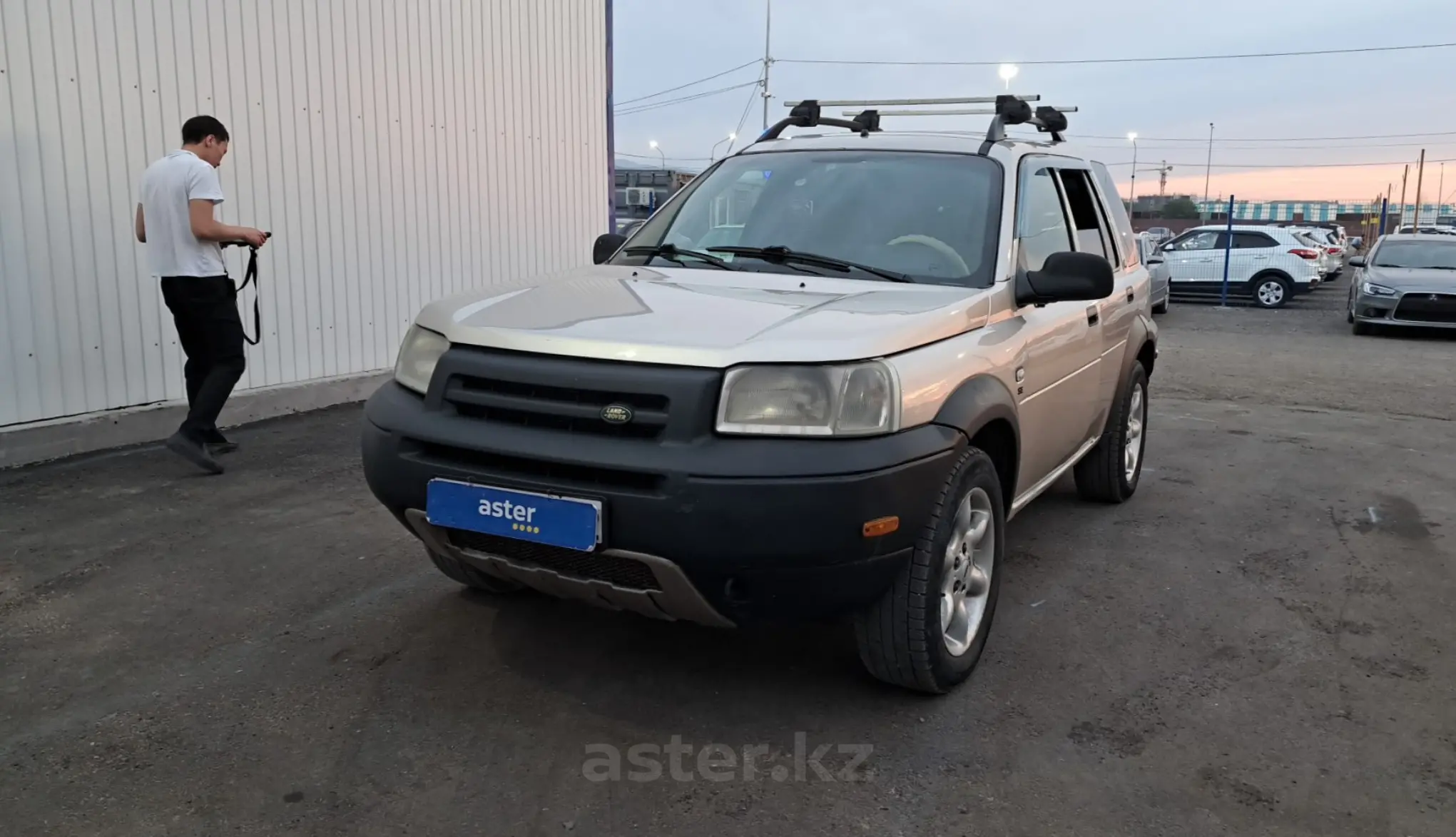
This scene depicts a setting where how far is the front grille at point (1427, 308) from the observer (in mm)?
14742

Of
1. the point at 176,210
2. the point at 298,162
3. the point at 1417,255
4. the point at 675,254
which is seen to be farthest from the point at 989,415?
the point at 1417,255

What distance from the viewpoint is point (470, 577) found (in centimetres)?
395

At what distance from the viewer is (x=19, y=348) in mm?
6133

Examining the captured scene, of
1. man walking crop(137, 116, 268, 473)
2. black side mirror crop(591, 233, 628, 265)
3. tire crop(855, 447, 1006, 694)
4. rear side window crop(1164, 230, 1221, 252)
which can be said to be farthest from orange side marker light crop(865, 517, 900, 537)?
rear side window crop(1164, 230, 1221, 252)

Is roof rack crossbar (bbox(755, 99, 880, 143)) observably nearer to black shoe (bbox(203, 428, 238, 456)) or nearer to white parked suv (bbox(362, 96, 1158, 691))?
white parked suv (bbox(362, 96, 1158, 691))

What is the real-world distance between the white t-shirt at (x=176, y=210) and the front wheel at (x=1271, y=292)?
63.4 feet

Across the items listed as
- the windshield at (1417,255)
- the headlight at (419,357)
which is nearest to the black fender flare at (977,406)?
the headlight at (419,357)

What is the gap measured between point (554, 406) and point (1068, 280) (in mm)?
1803

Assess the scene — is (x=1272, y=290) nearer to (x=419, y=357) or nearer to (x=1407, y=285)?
(x=1407, y=285)

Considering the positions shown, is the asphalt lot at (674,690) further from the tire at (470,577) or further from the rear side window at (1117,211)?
the rear side window at (1117,211)

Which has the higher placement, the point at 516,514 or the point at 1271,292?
the point at 516,514

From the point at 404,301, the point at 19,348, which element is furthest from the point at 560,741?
the point at 404,301

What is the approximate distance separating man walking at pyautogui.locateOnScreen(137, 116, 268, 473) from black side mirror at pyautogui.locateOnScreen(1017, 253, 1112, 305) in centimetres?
420

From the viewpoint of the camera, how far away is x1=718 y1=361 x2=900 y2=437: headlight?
2.87 metres
